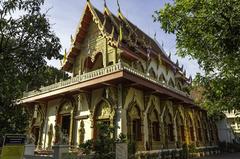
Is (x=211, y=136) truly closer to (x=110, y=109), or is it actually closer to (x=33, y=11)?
(x=110, y=109)

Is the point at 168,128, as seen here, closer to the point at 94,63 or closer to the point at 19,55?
the point at 94,63

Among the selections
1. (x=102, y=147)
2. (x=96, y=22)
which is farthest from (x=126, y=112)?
(x=96, y=22)

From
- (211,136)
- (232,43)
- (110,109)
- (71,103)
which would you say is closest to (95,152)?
(110,109)

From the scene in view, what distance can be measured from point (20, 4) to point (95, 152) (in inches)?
280

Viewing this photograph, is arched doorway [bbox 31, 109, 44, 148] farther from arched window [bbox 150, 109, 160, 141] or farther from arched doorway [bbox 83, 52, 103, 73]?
arched window [bbox 150, 109, 160, 141]

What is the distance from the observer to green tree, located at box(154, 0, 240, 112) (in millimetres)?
7465

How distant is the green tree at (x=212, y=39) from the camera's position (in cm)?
746

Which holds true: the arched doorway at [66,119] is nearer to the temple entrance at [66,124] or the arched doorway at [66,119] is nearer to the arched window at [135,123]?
the temple entrance at [66,124]

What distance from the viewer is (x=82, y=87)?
47.3ft

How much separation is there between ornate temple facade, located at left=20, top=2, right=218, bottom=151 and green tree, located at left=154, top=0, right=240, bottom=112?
4.30m

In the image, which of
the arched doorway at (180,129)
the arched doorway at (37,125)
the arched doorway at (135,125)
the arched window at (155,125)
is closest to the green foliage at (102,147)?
the arched doorway at (135,125)

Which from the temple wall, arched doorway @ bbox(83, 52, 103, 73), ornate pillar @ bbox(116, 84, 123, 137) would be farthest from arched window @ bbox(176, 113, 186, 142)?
arched doorway @ bbox(83, 52, 103, 73)

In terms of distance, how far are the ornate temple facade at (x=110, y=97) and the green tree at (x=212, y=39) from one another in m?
4.30

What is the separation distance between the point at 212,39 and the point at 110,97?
25.0 ft
